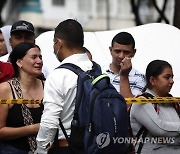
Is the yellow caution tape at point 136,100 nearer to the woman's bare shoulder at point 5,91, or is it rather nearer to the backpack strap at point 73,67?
the woman's bare shoulder at point 5,91

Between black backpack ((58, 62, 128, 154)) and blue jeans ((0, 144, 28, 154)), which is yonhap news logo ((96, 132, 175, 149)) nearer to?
black backpack ((58, 62, 128, 154))

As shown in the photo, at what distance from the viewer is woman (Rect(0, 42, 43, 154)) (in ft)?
14.1

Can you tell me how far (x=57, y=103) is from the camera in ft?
12.1

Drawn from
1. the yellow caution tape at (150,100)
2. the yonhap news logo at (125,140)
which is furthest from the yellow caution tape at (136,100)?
the yonhap news logo at (125,140)

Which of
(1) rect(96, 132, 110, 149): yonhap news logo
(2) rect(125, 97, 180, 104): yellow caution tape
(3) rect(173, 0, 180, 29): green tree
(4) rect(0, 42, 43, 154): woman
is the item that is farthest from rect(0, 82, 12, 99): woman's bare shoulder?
(3) rect(173, 0, 180, 29): green tree

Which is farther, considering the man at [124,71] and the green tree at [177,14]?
the green tree at [177,14]

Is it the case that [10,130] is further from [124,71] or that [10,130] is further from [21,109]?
[124,71]

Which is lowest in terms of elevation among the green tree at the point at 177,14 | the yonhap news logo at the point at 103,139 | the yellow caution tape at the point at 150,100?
the yonhap news logo at the point at 103,139

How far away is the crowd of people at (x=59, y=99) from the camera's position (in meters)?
3.72

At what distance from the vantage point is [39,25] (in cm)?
3388

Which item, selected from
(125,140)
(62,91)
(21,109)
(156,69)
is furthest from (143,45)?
(62,91)

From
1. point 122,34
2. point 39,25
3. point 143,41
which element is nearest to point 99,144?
point 122,34

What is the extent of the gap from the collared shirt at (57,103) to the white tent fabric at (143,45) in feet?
8.07

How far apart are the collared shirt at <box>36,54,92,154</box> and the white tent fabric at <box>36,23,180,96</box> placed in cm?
246
